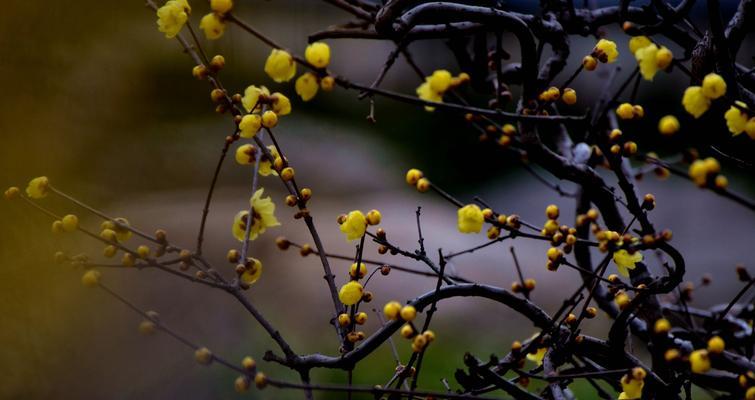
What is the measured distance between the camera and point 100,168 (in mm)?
2693

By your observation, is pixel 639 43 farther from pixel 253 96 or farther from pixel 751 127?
pixel 253 96

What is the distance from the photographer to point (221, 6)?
21.5 inches

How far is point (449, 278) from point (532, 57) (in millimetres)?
292

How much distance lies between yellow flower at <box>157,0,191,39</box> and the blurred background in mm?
383

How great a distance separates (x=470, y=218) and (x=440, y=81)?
14cm

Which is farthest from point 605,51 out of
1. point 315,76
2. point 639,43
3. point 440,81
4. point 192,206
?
point 192,206

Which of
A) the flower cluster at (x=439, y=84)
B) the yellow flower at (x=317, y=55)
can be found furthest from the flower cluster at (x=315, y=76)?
the flower cluster at (x=439, y=84)

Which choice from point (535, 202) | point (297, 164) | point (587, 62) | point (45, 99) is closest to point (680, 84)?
point (535, 202)

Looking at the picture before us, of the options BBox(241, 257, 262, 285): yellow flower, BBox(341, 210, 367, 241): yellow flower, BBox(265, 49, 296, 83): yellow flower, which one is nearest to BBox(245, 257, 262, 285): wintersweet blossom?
BBox(241, 257, 262, 285): yellow flower

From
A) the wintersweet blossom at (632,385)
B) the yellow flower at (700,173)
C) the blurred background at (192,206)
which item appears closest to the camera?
the yellow flower at (700,173)

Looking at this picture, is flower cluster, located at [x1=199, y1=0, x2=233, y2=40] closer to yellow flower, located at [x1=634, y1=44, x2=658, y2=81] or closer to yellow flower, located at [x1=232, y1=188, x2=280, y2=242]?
yellow flower, located at [x1=232, y1=188, x2=280, y2=242]

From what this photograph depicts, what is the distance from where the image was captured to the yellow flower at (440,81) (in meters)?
0.65

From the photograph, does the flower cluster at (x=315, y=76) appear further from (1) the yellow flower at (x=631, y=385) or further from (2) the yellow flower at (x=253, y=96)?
(1) the yellow flower at (x=631, y=385)

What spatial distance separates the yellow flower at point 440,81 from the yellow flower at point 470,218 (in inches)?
4.8
